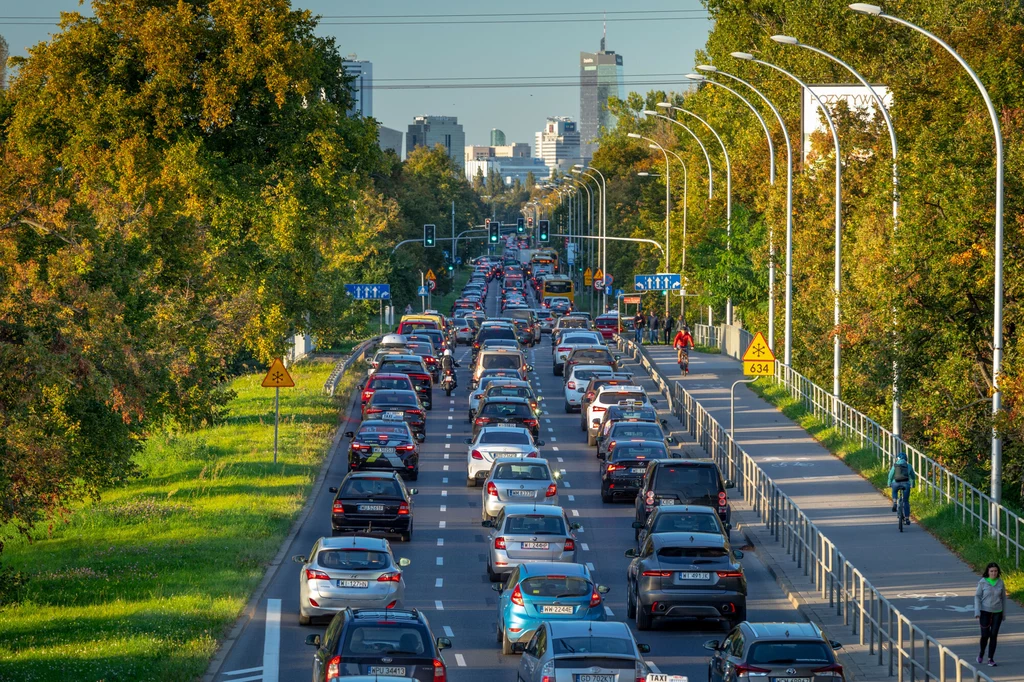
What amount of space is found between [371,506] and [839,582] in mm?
9741

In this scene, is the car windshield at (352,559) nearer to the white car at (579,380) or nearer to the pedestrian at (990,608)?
the pedestrian at (990,608)

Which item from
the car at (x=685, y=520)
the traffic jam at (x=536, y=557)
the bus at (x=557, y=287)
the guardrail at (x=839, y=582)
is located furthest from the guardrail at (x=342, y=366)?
the bus at (x=557, y=287)

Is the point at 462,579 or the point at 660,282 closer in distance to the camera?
the point at 462,579

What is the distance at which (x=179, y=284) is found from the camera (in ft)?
130

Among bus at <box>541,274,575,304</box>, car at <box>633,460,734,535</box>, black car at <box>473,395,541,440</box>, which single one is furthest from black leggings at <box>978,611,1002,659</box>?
bus at <box>541,274,575,304</box>

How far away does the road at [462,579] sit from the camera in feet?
65.8

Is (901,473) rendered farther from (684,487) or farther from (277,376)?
(277,376)

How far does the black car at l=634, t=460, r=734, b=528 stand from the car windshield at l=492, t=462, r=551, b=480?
2.59m

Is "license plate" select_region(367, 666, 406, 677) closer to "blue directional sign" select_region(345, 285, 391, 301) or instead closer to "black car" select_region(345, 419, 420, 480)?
"black car" select_region(345, 419, 420, 480)

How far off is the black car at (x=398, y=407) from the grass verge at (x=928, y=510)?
11.0m

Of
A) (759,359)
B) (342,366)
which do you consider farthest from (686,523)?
(342,366)

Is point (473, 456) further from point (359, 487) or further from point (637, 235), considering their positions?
point (637, 235)

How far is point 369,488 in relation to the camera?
2917 centimetres

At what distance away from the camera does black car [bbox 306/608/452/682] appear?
52.2 feet
